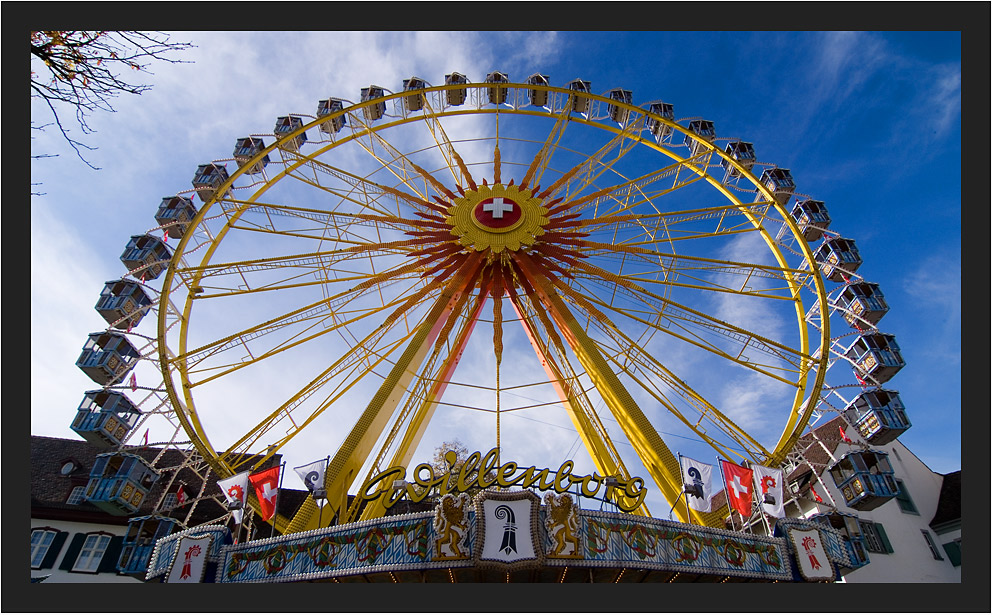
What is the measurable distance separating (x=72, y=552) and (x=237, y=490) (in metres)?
10.8

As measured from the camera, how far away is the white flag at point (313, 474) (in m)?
16.0

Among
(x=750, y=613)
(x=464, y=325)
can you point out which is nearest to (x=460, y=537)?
(x=750, y=613)

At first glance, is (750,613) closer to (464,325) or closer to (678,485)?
(678,485)

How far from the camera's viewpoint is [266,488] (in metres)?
16.2

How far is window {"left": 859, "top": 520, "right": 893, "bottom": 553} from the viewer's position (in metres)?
22.2

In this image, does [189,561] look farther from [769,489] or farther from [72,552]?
[769,489]

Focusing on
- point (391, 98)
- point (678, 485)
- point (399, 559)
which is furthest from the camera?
point (391, 98)

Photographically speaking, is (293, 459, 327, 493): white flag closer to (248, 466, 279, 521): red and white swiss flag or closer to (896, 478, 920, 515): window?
(248, 466, 279, 521): red and white swiss flag

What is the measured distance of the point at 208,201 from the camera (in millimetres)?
21500

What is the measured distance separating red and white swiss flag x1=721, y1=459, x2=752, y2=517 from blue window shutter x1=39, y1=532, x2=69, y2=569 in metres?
22.7

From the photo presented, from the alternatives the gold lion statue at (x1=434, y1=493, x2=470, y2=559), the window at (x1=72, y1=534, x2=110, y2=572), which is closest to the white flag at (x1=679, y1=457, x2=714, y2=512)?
the gold lion statue at (x1=434, y1=493, x2=470, y2=559)

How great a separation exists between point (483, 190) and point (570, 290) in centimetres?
487

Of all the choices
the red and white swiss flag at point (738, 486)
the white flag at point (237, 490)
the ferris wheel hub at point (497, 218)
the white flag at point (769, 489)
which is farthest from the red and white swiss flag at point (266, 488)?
the white flag at point (769, 489)

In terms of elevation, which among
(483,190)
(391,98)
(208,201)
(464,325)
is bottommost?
(464,325)
